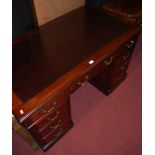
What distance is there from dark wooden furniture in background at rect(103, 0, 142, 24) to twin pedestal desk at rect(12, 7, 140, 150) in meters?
0.10

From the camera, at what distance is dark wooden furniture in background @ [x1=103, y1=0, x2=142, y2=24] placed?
Result: 1.69 meters

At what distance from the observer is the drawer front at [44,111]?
1124 mm

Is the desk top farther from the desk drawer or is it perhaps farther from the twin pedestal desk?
the desk drawer

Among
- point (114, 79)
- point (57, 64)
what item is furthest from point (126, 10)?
point (57, 64)

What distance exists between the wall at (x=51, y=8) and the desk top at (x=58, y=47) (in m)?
0.05

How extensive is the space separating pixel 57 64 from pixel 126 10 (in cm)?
108

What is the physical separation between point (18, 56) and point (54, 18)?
2.02ft

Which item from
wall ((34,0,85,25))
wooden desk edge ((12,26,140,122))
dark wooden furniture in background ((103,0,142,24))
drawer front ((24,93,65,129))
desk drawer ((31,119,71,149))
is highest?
wall ((34,0,85,25))

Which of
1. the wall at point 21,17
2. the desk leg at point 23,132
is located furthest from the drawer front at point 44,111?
the wall at point 21,17

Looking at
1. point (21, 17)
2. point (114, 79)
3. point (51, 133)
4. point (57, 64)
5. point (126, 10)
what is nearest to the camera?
point (57, 64)

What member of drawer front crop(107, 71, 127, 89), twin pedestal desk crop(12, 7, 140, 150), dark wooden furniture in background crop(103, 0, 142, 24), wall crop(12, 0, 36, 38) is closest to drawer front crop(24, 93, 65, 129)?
twin pedestal desk crop(12, 7, 140, 150)

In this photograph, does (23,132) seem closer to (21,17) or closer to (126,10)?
(21,17)

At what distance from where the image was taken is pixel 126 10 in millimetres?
1801

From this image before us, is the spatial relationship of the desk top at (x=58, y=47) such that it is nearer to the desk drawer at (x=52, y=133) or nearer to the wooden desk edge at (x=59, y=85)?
the wooden desk edge at (x=59, y=85)
